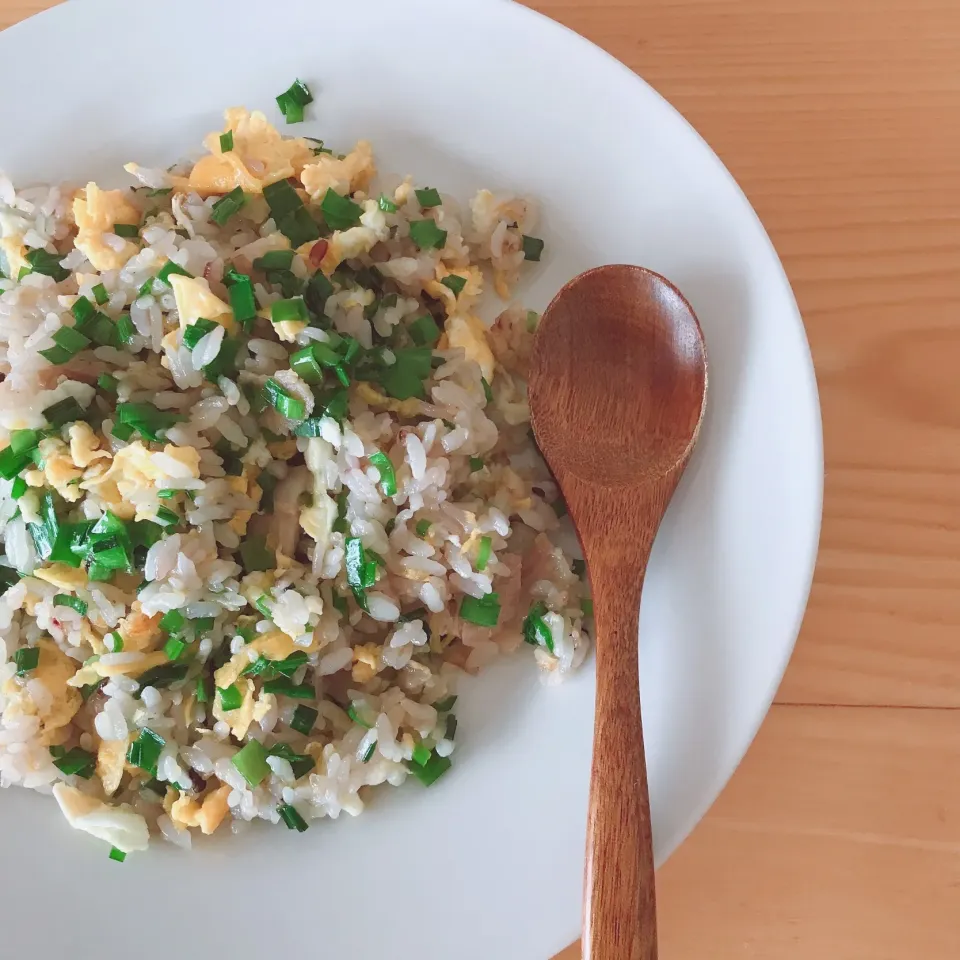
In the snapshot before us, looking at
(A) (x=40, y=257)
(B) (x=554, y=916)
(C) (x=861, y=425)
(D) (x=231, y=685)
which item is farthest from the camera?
(C) (x=861, y=425)

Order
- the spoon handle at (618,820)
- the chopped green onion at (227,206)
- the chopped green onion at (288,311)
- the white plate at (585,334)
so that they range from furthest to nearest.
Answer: the chopped green onion at (227,206) < the chopped green onion at (288,311) < the white plate at (585,334) < the spoon handle at (618,820)

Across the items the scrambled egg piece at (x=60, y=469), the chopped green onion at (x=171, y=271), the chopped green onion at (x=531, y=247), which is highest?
the chopped green onion at (x=171, y=271)

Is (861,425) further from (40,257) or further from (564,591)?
(40,257)

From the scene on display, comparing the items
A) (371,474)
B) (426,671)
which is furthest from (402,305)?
(426,671)

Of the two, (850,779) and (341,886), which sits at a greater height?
(341,886)

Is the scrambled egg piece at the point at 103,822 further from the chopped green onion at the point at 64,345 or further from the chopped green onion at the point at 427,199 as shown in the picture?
the chopped green onion at the point at 427,199

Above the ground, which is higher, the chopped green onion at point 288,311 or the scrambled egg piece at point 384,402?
the chopped green onion at point 288,311

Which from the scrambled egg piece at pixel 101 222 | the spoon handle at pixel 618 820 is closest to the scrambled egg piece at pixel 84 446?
the scrambled egg piece at pixel 101 222
